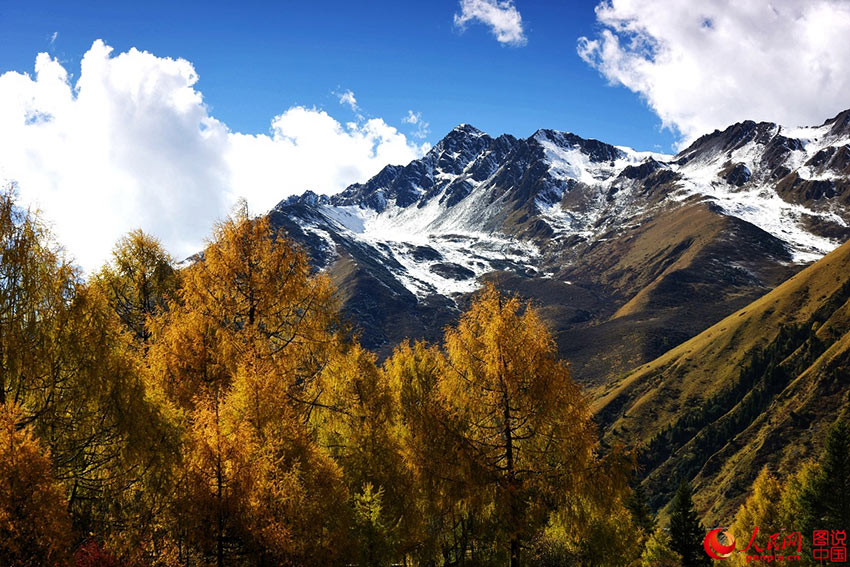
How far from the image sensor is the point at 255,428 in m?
12.5

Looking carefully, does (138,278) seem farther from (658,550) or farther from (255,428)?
(658,550)

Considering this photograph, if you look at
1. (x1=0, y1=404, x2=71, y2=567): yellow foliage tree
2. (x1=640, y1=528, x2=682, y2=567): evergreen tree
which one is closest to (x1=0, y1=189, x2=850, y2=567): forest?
(x1=0, y1=404, x2=71, y2=567): yellow foliage tree

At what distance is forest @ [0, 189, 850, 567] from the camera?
11.1m

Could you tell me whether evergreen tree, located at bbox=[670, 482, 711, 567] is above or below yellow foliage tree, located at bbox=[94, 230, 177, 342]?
below

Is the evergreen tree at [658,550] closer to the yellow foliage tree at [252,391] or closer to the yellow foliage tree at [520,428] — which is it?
the yellow foliage tree at [520,428]

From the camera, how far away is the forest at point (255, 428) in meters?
11.1

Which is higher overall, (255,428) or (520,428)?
(255,428)

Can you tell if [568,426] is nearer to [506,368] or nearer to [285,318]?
[506,368]

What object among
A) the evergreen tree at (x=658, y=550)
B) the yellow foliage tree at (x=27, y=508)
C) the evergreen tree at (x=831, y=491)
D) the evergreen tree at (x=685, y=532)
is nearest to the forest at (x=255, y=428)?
the yellow foliage tree at (x=27, y=508)

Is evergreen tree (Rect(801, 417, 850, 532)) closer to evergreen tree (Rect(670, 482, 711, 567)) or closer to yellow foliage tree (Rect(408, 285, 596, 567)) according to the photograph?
evergreen tree (Rect(670, 482, 711, 567))

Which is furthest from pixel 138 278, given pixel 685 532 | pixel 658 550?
pixel 658 550

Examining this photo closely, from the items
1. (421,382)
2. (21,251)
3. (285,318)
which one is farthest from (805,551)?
(21,251)

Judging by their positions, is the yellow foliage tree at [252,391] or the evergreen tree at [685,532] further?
the evergreen tree at [685,532]

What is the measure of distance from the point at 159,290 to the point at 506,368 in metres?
13.0
